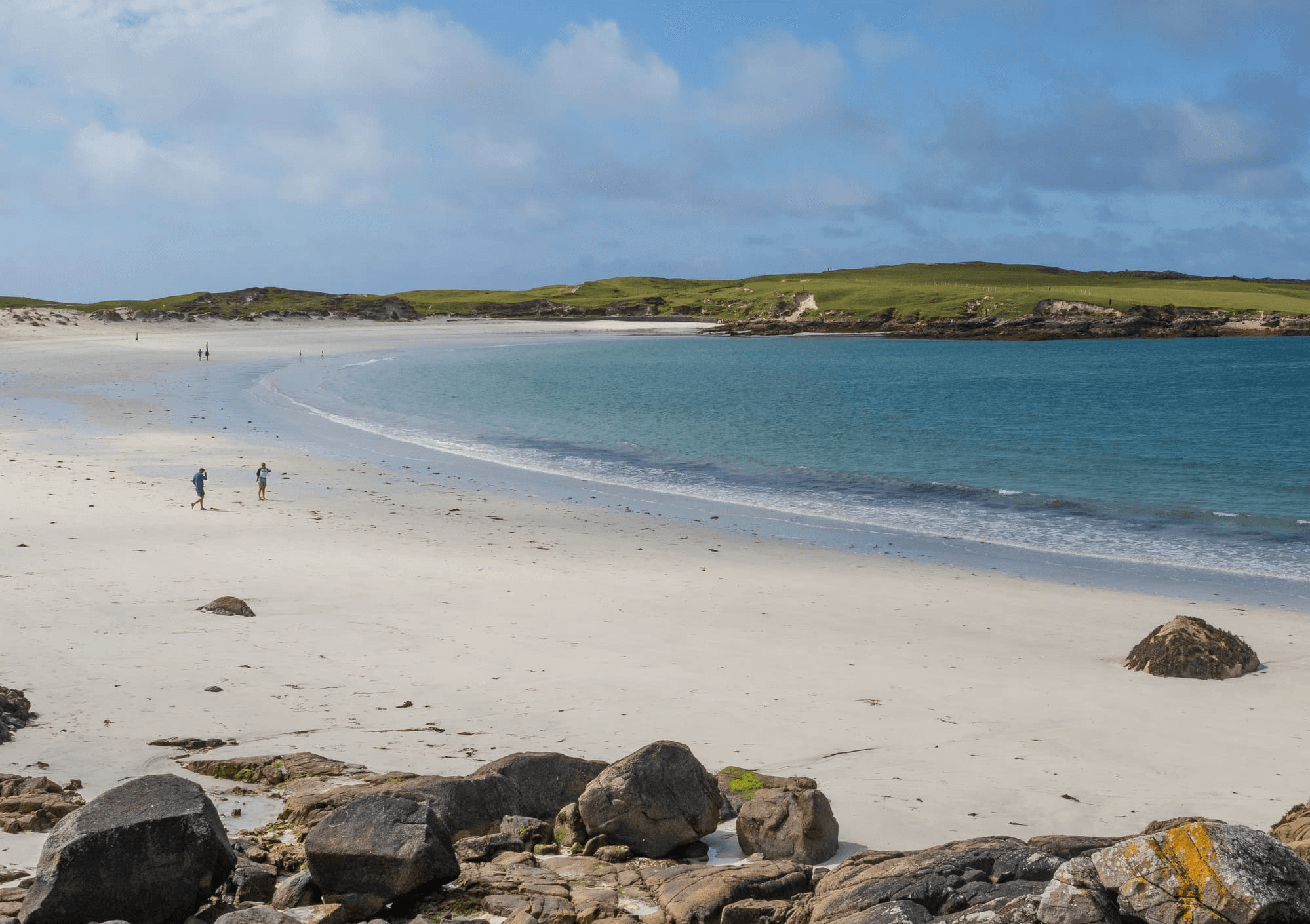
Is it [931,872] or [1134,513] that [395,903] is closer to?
[931,872]

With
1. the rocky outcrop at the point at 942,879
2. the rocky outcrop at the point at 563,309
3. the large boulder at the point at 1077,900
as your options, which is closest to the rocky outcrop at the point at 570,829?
the rocky outcrop at the point at 942,879

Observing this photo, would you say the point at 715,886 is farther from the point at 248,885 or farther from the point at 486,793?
the point at 248,885

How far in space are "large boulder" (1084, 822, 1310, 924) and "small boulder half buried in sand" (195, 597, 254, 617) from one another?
12.6 m

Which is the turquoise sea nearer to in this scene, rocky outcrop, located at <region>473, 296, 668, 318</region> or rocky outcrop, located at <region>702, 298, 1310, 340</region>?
rocky outcrop, located at <region>702, 298, 1310, 340</region>

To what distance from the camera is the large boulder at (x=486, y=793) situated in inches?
303

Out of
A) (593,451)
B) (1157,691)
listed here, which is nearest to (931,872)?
(1157,691)

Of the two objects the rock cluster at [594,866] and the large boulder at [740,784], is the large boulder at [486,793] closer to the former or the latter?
the rock cluster at [594,866]

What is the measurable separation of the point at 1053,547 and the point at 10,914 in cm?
2210

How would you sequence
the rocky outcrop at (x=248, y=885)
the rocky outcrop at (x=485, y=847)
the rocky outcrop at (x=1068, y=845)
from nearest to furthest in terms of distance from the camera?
the rocky outcrop at (x=248, y=885) → the rocky outcrop at (x=1068, y=845) → the rocky outcrop at (x=485, y=847)

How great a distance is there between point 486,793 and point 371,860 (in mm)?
1592

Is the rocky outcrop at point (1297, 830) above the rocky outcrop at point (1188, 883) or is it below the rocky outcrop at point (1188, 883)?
below

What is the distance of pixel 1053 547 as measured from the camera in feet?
77.9

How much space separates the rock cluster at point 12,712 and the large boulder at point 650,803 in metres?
5.63

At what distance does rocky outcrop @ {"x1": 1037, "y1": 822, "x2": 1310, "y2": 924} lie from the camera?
15.4 feet
